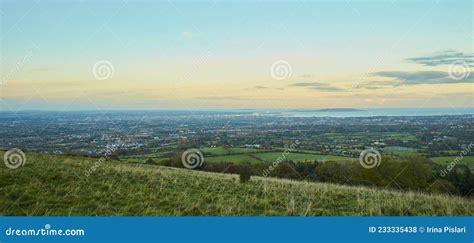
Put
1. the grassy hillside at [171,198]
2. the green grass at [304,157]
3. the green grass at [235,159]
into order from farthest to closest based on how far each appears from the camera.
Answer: the green grass at [304,157], the green grass at [235,159], the grassy hillside at [171,198]

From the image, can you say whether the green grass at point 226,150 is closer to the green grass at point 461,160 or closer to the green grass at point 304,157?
the green grass at point 304,157

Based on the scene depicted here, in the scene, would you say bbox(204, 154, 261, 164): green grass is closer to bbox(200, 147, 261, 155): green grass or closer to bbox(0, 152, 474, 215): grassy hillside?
bbox(200, 147, 261, 155): green grass

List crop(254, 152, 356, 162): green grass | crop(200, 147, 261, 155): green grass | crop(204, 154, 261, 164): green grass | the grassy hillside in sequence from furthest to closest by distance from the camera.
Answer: crop(200, 147, 261, 155): green grass < crop(254, 152, 356, 162): green grass < crop(204, 154, 261, 164): green grass < the grassy hillside

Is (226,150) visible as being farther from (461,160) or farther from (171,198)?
(461,160)

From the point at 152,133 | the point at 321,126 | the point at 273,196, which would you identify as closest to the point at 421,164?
the point at 321,126

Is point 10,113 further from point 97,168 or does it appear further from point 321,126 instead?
point 321,126

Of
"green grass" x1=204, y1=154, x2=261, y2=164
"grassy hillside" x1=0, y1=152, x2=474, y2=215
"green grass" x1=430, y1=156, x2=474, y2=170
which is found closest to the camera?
"grassy hillside" x1=0, y1=152, x2=474, y2=215

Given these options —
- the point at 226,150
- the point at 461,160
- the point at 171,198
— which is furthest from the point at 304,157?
the point at 171,198

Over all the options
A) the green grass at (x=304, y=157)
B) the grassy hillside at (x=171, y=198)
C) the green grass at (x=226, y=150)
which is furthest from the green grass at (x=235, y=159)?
the grassy hillside at (x=171, y=198)

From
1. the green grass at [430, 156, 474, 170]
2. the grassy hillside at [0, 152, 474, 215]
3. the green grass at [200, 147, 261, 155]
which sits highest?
the green grass at [200, 147, 261, 155]

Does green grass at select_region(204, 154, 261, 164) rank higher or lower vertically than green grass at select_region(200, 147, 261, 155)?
lower

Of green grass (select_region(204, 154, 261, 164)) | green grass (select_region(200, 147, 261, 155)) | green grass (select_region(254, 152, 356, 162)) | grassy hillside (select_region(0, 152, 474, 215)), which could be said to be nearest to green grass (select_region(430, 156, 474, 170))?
green grass (select_region(254, 152, 356, 162))
